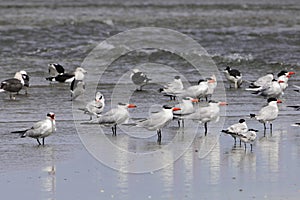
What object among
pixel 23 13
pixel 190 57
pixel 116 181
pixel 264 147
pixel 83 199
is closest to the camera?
pixel 83 199

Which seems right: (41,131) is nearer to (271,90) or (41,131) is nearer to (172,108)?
(172,108)

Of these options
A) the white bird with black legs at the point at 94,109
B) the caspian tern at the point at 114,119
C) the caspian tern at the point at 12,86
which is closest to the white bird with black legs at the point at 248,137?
the caspian tern at the point at 114,119

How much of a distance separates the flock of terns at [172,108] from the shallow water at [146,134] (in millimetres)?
161

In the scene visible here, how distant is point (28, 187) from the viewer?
7.49m

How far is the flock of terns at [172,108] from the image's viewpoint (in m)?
9.73

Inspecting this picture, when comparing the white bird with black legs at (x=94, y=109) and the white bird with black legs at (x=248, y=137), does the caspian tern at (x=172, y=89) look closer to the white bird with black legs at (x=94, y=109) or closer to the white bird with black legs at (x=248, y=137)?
the white bird with black legs at (x=94, y=109)

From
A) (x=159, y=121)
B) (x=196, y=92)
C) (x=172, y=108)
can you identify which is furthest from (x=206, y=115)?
(x=196, y=92)

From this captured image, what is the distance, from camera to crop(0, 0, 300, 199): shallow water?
7.52m

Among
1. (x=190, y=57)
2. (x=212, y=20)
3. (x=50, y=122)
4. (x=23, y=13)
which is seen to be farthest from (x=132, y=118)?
(x=23, y=13)

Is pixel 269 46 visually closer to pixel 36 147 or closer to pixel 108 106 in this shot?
pixel 108 106

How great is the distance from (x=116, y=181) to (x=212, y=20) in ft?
91.0

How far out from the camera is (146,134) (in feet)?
34.7

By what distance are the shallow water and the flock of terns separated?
16cm

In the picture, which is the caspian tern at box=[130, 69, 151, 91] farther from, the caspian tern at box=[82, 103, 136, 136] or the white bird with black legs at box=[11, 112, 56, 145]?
the white bird with black legs at box=[11, 112, 56, 145]
